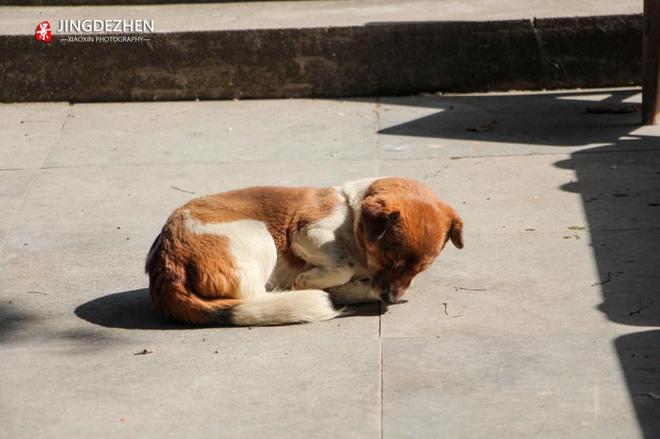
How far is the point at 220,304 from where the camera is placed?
5.52 m

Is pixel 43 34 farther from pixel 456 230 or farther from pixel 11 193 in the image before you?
pixel 456 230

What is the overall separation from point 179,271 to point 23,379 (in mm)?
926

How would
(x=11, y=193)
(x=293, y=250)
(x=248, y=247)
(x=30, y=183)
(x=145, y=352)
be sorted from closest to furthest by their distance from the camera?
(x=145, y=352)
(x=248, y=247)
(x=293, y=250)
(x=11, y=193)
(x=30, y=183)

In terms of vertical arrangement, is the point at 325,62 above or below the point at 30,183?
above

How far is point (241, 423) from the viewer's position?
4578 millimetres

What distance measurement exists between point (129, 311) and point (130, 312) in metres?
0.02

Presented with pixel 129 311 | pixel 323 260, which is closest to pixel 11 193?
pixel 129 311

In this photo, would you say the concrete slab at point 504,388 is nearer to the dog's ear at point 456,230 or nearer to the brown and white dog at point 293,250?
the brown and white dog at point 293,250

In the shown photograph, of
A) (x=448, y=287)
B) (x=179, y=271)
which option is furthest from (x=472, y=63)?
(x=179, y=271)

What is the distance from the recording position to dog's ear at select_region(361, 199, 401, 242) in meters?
5.36

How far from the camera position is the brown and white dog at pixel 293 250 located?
215 inches

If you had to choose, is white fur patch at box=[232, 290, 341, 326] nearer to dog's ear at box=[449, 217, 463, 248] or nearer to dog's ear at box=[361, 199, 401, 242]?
dog's ear at box=[361, 199, 401, 242]

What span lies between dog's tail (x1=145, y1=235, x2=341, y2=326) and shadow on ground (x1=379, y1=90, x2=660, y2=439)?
1.59 metres

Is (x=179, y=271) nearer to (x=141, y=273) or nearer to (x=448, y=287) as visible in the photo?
(x=141, y=273)
